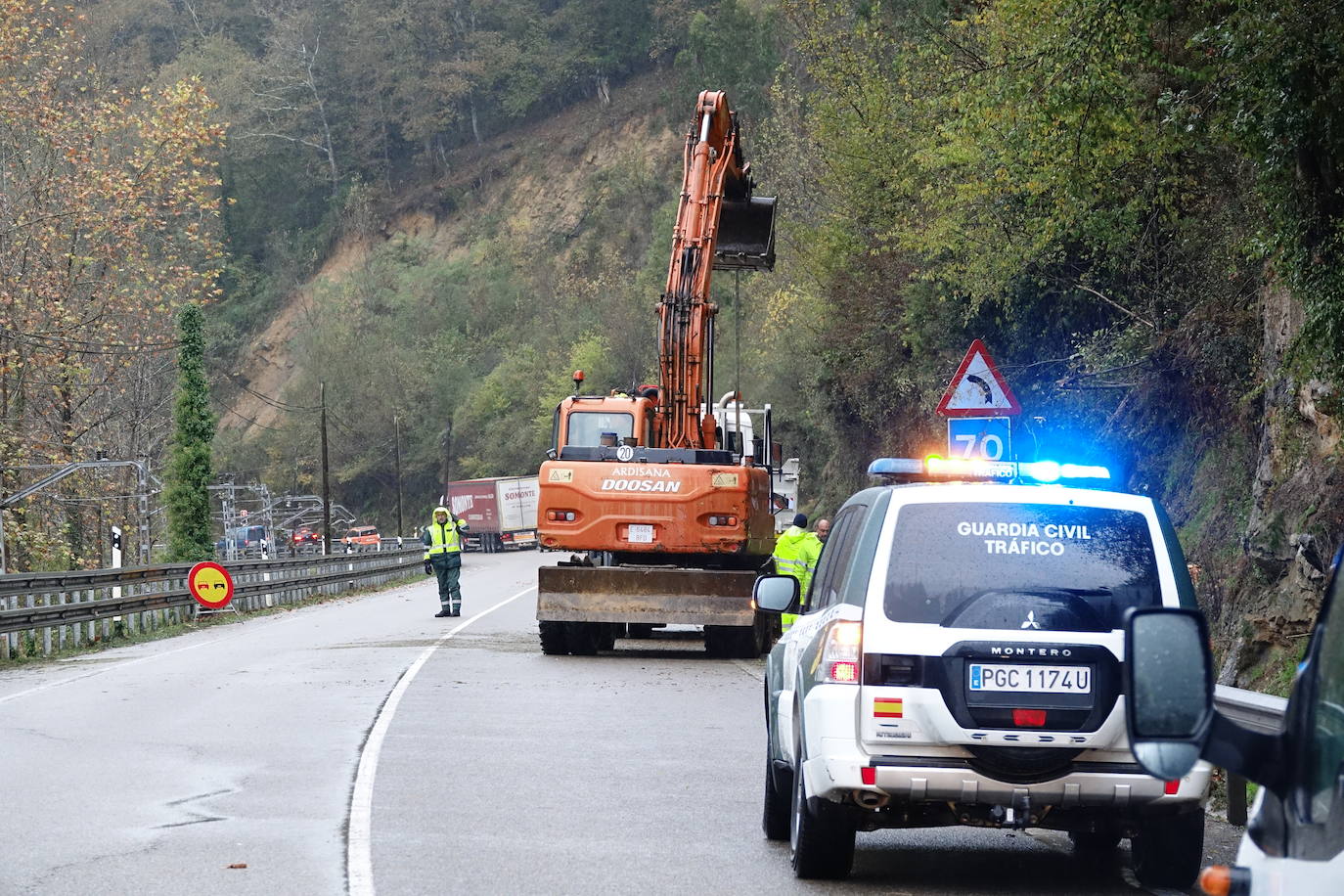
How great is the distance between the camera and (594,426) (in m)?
22.4

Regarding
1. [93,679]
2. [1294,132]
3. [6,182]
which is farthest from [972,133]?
[6,182]

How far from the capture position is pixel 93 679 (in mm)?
18391

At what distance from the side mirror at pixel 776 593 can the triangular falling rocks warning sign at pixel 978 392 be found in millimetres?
6265

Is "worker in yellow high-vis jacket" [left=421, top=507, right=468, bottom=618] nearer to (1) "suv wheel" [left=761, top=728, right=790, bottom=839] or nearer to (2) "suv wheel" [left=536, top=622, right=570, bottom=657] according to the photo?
(2) "suv wheel" [left=536, top=622, right=570, bottom=657]

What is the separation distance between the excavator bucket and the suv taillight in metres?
15.4

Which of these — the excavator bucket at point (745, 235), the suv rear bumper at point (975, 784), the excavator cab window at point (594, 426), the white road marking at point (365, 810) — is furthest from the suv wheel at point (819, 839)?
the excavator bucket at point (745, 235)

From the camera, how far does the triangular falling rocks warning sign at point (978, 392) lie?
1477 centimetres

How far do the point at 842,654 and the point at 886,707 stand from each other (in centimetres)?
28

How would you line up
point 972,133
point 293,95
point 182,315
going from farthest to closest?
point 293,95, point 182,315, point 972,133

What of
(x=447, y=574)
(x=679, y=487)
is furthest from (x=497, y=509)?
(x=679, y=487)

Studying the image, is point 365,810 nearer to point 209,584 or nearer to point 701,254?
point 701,254

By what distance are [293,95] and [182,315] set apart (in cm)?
8481

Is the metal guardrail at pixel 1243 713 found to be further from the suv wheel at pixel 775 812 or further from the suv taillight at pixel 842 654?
the suv wheel at pixel 775 812

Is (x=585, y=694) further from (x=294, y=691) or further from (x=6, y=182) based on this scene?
(x=6, y=182)
